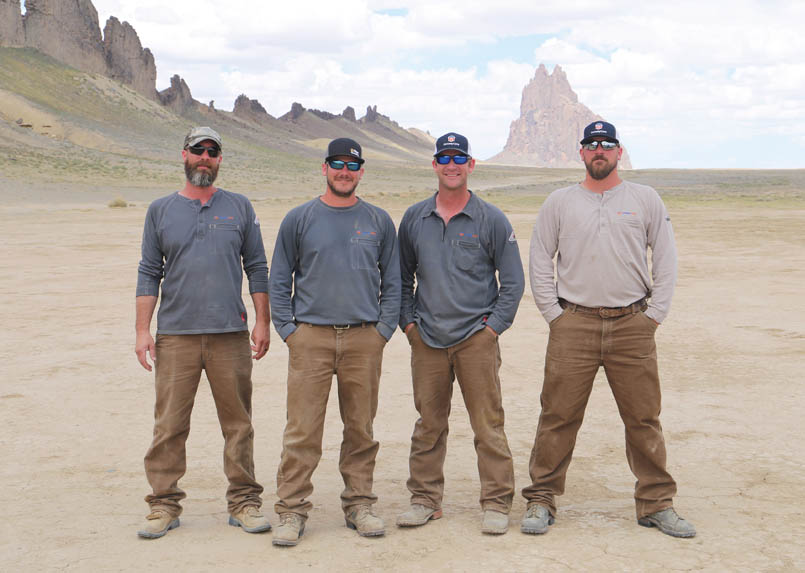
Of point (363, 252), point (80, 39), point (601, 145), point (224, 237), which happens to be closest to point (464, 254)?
point (363, 252)

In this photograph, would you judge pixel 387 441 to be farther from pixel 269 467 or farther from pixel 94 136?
pixel 94 136

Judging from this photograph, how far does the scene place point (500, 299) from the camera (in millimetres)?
4711

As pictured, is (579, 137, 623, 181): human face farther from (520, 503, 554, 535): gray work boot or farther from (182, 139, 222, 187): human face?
(182, 139, 222, 187): human face

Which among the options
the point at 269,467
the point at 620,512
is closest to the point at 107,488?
the point at 269,467

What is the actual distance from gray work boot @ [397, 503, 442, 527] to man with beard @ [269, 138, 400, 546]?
147 millimetres

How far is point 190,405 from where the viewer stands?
4750mm

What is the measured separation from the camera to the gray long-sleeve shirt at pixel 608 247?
4578 mm

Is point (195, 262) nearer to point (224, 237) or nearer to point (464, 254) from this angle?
point (224, 237)

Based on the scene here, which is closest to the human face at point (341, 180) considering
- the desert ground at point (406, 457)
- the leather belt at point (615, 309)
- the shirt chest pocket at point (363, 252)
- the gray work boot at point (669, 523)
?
the shirt chest pocket at point (363, 252)

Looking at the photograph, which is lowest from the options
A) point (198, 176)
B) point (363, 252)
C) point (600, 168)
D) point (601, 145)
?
point (363, 252)

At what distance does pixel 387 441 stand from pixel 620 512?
2.04m

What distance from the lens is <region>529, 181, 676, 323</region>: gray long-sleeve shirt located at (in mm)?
4578

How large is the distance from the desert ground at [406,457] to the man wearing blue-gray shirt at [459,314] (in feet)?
0.88

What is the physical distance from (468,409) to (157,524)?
177 centimetres
